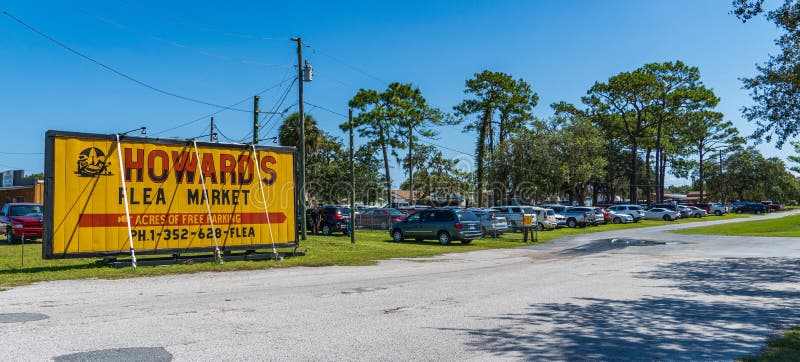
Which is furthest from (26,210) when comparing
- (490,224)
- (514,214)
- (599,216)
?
(599,216)

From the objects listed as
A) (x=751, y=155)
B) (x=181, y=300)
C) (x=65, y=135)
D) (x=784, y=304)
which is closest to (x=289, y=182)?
(x=65, y=135)

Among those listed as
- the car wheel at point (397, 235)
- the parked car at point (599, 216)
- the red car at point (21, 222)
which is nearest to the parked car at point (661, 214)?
the parked car at point (599, 216)

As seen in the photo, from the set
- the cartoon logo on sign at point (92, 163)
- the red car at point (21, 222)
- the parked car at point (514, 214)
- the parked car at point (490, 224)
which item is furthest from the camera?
the parked car at point (514, 214)

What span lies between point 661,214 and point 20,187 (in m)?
54.8

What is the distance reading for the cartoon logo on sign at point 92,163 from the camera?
14797 mm

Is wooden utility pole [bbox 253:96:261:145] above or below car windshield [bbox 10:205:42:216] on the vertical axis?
above

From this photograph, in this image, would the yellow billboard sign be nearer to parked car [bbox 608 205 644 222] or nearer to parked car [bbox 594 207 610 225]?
parked car [bbox 594 207 610 225]

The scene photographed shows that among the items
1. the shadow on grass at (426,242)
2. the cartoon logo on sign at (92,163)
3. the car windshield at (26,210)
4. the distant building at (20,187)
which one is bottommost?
the shadow on grass at (426,242)

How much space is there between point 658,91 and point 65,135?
57.6 m

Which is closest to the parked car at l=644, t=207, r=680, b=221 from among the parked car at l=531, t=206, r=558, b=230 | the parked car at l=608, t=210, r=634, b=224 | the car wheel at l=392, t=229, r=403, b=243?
the parked car at l=608, t=210, r=634, b=224

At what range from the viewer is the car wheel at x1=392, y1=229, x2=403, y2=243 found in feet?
87.8

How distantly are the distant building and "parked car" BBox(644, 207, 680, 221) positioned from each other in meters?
51.6

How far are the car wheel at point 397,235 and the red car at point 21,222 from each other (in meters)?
14.7

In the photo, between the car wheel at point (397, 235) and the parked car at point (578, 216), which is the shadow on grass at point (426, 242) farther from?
the parked car at point (578, 216)
